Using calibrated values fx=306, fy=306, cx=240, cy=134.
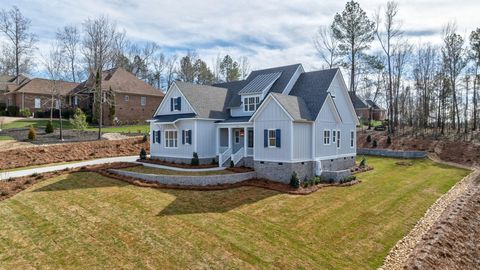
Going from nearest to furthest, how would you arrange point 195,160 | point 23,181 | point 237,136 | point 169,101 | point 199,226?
point 199,226, point 23,181, point 195,160, point 237,136, point 169,101

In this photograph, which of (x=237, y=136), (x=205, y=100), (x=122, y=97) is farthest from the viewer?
(x=122, y=97)

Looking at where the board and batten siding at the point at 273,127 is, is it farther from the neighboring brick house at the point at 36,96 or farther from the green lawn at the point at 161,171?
the neighboring brick house at the point at 36,96

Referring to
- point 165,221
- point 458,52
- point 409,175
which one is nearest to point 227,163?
point 165,221

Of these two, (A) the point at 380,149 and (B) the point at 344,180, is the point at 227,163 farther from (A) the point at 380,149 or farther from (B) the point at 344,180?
(A) the point at 380,149

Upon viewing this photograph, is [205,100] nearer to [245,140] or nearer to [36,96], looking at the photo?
[245,140]

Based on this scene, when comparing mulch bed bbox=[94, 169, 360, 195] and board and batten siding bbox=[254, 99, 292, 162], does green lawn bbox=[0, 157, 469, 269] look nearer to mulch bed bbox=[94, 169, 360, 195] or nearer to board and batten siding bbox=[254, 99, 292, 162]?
mulch bed bbox=[94, 169, 360, 195]

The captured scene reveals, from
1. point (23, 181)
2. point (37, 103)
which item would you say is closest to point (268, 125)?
point (23, 181)

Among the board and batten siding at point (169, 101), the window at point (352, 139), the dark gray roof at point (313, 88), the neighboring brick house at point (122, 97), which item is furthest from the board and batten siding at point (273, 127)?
the neighboring brick house at point (122, 97)

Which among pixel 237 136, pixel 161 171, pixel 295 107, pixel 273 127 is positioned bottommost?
pixel 161 171
